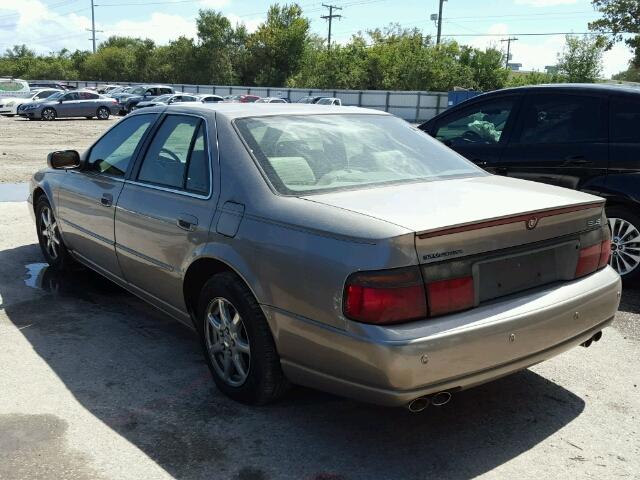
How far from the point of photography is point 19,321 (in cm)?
479

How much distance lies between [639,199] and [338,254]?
366cm

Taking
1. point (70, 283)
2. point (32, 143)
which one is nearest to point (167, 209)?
point (70, 283)

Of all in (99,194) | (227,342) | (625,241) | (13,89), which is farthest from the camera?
(13,89)

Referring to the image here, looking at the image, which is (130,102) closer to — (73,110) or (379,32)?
(73,110)

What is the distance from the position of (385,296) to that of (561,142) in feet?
12.6

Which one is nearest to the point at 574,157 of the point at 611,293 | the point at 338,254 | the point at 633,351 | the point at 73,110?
the point at 633,351

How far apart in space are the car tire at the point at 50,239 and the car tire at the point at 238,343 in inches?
99.8

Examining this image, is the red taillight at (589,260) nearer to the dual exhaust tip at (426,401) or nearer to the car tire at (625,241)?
the dual exhaust tip at (426,401)

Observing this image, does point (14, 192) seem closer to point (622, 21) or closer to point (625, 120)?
point (625, 120)

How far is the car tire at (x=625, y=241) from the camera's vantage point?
217 inches

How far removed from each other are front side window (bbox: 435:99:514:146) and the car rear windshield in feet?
7.56

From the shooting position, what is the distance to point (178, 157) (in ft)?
13.3

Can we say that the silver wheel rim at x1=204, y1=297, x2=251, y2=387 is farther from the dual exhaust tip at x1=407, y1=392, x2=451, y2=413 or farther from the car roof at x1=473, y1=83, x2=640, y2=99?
the car roof at x1=473, y1=83, x2=640, y2=99

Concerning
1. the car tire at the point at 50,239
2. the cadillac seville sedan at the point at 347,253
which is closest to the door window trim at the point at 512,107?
the cadillac seville sedan at the point at 347,253
